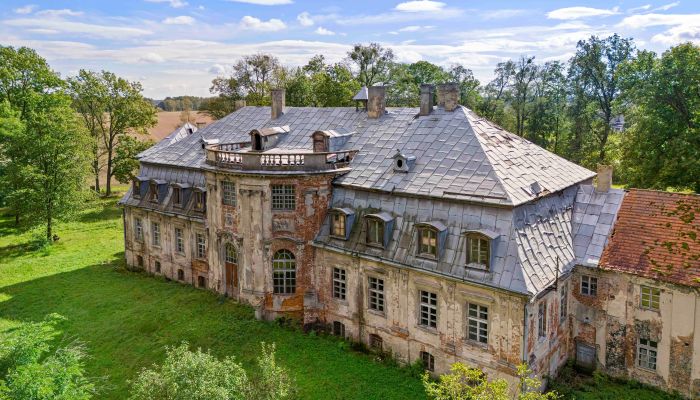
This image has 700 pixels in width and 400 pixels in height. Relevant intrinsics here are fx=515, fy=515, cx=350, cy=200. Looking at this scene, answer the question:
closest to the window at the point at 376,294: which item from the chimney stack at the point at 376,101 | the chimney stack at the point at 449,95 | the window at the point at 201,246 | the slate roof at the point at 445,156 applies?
the slate roof at the point at 445,156

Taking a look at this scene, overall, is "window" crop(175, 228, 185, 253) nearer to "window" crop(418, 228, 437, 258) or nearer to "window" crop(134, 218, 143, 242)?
"window" crop(134, 218, 143, 242)

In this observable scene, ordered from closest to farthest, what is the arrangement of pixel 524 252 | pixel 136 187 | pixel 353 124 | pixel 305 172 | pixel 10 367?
pixel 10 367 → pixel 524 252 → pixel 305 172 → pixel 353 124 → pixel 136 187

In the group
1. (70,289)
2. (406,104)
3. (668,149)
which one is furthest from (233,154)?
(406,104)

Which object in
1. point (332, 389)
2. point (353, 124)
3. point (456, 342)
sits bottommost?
point (332, 389)

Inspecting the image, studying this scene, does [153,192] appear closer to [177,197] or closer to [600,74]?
[177,197]

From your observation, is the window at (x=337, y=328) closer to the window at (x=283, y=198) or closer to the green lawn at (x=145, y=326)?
the green lawn at (x=145, y=326)

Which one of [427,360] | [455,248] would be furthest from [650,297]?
[427,360]

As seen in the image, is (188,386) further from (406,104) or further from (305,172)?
(406,104)
